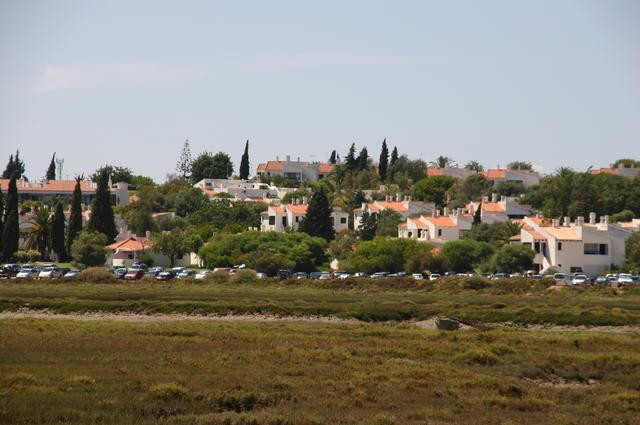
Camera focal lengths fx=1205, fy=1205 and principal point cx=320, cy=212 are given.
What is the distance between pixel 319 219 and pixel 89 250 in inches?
890

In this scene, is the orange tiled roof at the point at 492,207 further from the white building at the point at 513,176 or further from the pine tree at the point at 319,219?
the white building at the point at 513,176

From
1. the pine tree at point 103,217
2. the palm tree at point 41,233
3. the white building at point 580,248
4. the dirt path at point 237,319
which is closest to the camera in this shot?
the dirt path at point 237,319

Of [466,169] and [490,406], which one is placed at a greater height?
[466,169]

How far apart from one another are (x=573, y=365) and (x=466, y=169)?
Result: 135660 millimetres

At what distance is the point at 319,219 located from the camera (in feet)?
366

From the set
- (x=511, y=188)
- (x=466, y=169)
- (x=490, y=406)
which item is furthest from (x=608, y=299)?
(x=466, y=169)

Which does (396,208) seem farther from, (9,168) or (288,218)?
(9,168)

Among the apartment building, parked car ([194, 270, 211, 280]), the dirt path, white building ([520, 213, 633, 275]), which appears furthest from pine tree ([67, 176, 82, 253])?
the dirt path

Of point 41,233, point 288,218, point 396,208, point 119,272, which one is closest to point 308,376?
point 119,272

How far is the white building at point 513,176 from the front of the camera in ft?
527

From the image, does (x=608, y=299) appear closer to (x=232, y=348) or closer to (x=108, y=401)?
(x=232, y=348)

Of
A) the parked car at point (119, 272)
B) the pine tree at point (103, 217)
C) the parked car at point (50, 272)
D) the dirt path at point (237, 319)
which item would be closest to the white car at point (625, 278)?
the dirt path at point (237, 319)

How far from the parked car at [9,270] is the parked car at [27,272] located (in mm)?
453

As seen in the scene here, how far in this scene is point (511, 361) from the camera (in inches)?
1721
